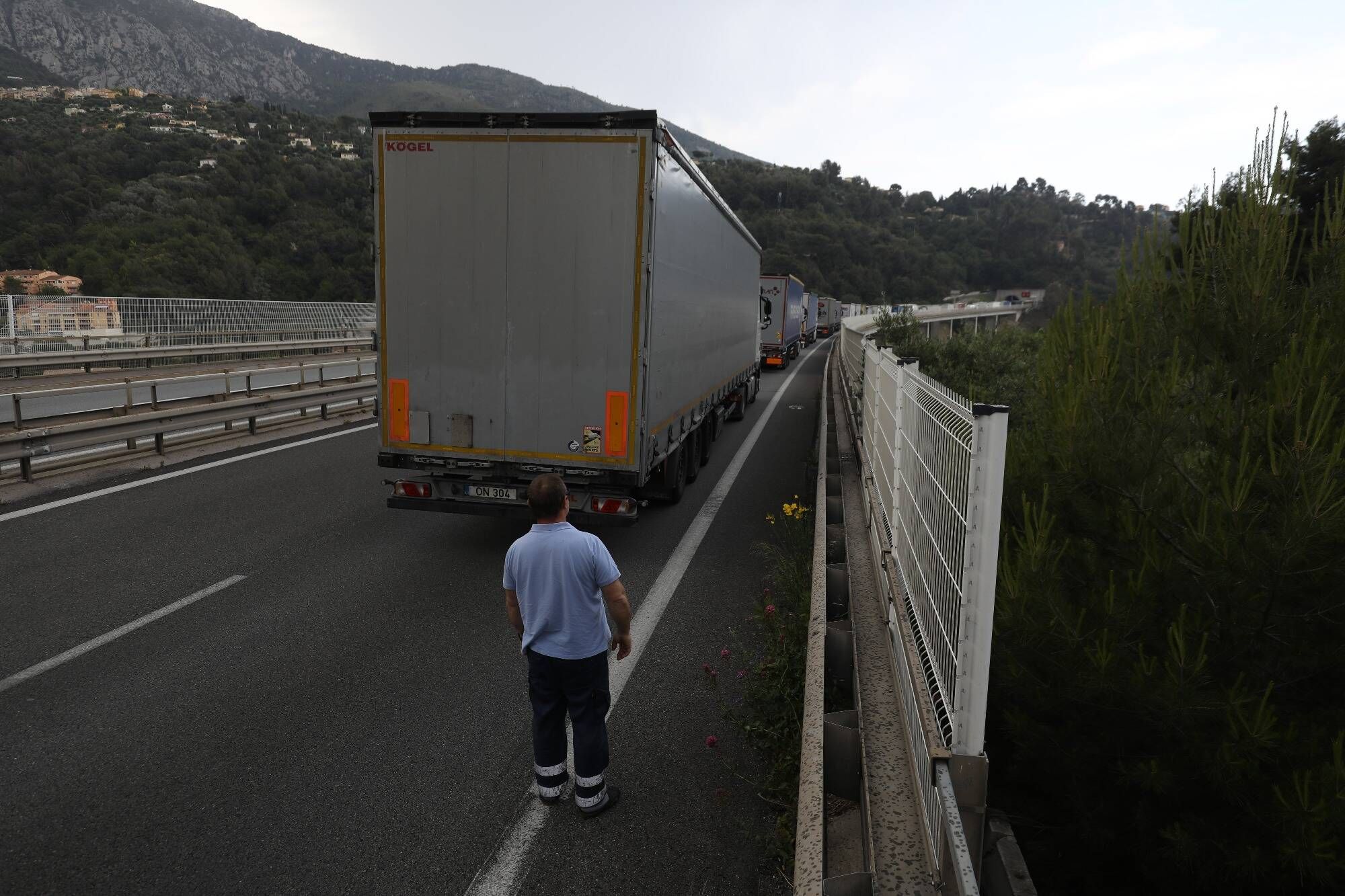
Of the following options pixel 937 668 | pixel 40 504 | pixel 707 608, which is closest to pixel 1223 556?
pixel 937 668

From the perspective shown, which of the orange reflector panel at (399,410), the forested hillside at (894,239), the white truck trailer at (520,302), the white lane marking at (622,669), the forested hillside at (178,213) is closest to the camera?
the white lane marking at (622,669)

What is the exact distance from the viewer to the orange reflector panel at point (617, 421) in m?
7.37

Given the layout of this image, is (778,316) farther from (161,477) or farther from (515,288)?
(515,288)

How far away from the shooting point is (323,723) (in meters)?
4.75

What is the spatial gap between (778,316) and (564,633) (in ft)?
95.7

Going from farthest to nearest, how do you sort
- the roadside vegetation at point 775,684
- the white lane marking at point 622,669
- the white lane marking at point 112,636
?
the white lane marking at point 112,636 < the roadside vegetation at point 775,684 < the white lane marking at point 622,669

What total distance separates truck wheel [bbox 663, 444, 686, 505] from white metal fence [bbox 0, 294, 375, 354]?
20.0 m

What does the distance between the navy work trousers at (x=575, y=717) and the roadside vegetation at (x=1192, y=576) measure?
176 centimetres

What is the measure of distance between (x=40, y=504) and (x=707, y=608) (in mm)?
7234

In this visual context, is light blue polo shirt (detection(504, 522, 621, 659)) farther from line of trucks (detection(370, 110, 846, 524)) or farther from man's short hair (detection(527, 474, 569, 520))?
line of trucks (detection(370, 110, 846, 524))

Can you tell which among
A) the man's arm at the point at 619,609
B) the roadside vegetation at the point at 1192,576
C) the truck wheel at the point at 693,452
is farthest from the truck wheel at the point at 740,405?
the roadside vegetation at the point at 1192,576

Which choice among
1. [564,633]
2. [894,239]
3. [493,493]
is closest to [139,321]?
[493,493]

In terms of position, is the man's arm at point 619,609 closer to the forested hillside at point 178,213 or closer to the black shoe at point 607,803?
the black shoe at point 607,803

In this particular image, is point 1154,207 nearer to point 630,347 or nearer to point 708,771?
point 708,771
